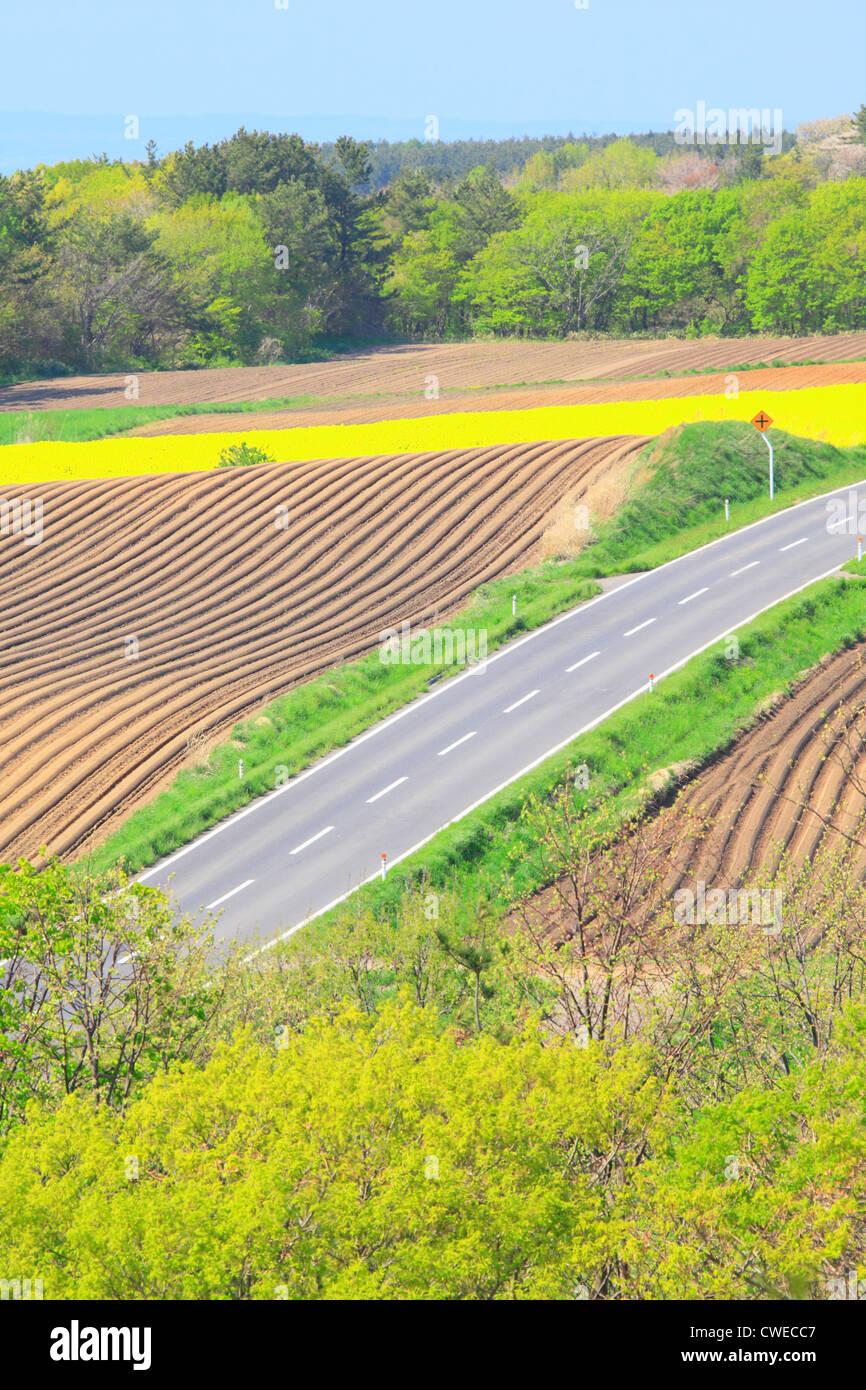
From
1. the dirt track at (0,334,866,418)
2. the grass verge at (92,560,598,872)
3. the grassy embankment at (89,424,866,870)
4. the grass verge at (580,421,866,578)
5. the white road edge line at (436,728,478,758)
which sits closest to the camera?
the grass verge at (92,560,598,872)

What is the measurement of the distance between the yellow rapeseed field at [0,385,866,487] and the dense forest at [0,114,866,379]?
33.5m

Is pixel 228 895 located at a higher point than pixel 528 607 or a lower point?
lower

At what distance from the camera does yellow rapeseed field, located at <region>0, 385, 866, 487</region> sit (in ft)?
172

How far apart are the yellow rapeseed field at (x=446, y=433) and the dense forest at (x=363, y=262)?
33.5 meters

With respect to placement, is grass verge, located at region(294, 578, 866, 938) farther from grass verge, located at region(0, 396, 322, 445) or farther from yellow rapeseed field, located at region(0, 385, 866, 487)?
grass verge, located at region(0, 396, 322, 445)

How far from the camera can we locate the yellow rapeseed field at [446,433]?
172 feet

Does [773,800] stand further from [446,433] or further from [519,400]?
[519,400]

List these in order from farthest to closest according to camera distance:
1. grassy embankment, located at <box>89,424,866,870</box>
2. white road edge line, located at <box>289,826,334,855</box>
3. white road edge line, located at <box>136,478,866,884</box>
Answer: grassy embankment, located at <box>89,424,866,870</box> → white road edge line, located at <box>136,478,866,884</box> → white road edge line, located at <box>289,826,334,855</box>

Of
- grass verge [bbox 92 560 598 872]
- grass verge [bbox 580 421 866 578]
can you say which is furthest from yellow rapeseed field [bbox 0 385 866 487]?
grass verge [bbox 92 560 598 872]

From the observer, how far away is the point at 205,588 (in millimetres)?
39875

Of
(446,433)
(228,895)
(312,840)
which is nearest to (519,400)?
(446,433)

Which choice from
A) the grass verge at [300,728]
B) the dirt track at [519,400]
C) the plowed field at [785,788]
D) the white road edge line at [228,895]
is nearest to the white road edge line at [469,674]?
the grass verge at [300,728]

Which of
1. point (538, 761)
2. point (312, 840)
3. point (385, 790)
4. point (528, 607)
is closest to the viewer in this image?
point (312, 840)

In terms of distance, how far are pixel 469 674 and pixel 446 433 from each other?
24348mm
